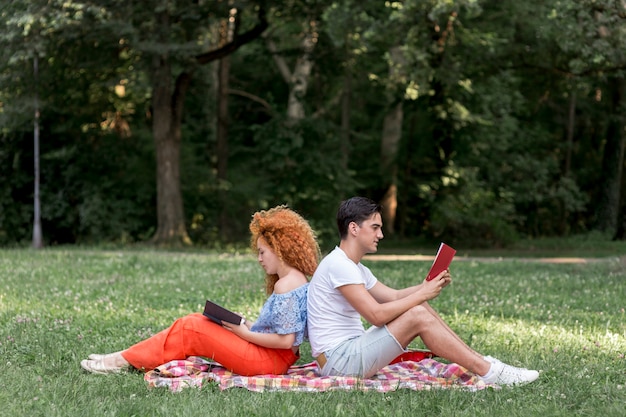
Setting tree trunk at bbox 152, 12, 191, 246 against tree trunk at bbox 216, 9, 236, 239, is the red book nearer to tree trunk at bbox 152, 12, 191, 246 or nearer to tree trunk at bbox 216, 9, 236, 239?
tree trunk at bbox 152, 12, 191, 246

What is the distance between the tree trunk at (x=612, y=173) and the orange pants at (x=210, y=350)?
28832mm

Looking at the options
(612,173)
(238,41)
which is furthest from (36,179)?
(612,173)

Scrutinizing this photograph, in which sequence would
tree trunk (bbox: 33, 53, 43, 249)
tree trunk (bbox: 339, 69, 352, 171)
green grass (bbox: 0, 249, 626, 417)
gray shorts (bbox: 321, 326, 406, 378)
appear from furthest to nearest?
tree trunk (bbox: 339, 69, 352, 171) < tree trunk (bbox: 33, 53, 43, 249) < gray shorts (bbox: 321, 326, 406, 378) < green grass (bbox: 0, 249, 626, 417)

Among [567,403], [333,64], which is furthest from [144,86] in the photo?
[567,403]

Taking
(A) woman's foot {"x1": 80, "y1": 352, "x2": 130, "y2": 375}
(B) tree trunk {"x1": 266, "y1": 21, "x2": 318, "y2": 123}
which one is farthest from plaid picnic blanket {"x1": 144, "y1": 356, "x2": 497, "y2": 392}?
(B) tree trunk {"x1": 266, "y1": 21, "x2": 318, "y2": 123}

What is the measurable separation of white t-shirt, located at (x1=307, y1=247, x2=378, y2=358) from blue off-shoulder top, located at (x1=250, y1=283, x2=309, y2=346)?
3.0 inches

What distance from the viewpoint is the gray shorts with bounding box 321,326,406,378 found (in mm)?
7133

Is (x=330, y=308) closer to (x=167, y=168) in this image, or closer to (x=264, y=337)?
(x=264, y=337)

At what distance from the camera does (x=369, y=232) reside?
725cm

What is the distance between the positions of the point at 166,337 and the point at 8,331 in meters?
2.96

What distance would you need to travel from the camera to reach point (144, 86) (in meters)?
26.9

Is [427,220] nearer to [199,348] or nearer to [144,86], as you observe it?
[144,86]

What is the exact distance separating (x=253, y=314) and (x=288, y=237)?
3890 mm

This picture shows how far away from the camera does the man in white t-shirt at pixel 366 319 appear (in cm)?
704
